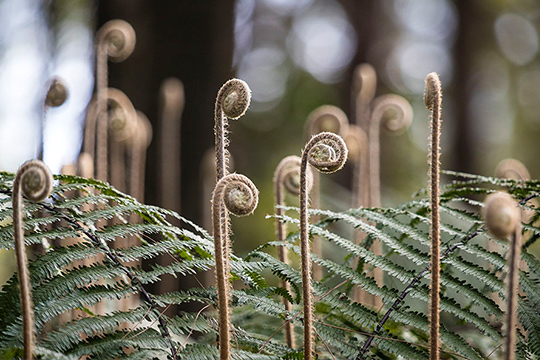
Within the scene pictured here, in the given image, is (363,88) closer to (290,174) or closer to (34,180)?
(290,174)

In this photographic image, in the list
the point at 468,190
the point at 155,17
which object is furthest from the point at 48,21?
the point at 468,190

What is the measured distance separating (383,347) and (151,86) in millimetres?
1990

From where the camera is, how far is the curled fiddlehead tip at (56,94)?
1.16m

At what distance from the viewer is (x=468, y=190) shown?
895mm

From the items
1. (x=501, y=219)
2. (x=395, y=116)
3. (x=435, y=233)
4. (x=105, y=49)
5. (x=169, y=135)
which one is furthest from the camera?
(x=169, y=135)

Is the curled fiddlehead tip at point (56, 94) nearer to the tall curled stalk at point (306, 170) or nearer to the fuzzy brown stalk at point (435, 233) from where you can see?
the tall curled stalk at point (306, 170)

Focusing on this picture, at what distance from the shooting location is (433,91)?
2.07ft

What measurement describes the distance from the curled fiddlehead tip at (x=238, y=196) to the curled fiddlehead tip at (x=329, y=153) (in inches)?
4.5

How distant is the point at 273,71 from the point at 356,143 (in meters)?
5.77

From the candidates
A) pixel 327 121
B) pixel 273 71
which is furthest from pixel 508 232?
pixel 273 71

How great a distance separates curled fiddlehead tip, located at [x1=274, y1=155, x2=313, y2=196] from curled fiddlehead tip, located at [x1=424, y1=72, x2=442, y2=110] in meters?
0.27

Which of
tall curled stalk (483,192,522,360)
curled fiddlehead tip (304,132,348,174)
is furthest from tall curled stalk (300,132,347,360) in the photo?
tall curled stalk (483,192,522,360)

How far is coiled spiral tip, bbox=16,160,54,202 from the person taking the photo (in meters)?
0.52

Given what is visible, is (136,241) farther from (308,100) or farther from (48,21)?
(308,100)
